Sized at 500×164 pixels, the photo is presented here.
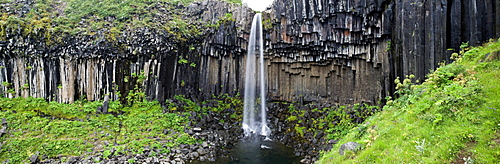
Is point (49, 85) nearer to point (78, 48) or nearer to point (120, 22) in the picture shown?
point (78, 48)

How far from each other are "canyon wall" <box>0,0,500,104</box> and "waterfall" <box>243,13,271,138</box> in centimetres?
54

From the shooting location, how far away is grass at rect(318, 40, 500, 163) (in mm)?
5094

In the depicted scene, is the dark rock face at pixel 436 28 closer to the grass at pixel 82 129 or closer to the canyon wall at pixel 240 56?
the canyon wall at pixel 240 56

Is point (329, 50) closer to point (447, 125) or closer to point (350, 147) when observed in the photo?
point (350, 147)

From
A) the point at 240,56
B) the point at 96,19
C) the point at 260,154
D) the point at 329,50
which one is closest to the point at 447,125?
the point at 260,154

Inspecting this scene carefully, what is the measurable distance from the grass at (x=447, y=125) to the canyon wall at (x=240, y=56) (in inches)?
161

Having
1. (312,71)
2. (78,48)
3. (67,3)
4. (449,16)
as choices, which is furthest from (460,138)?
(67,3)

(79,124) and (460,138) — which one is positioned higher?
(460,138)

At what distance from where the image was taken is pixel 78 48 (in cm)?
1828

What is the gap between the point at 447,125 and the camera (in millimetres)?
6074

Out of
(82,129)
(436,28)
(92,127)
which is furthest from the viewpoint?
(92,127)

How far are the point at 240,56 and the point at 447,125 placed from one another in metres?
16.8

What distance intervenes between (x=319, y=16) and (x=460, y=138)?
507 inches

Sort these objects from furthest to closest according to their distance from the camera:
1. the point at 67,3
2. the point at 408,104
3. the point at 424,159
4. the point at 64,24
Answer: the point at 67,3 → the point at 64,24 → the point at 408,104 → the point at 424,159
